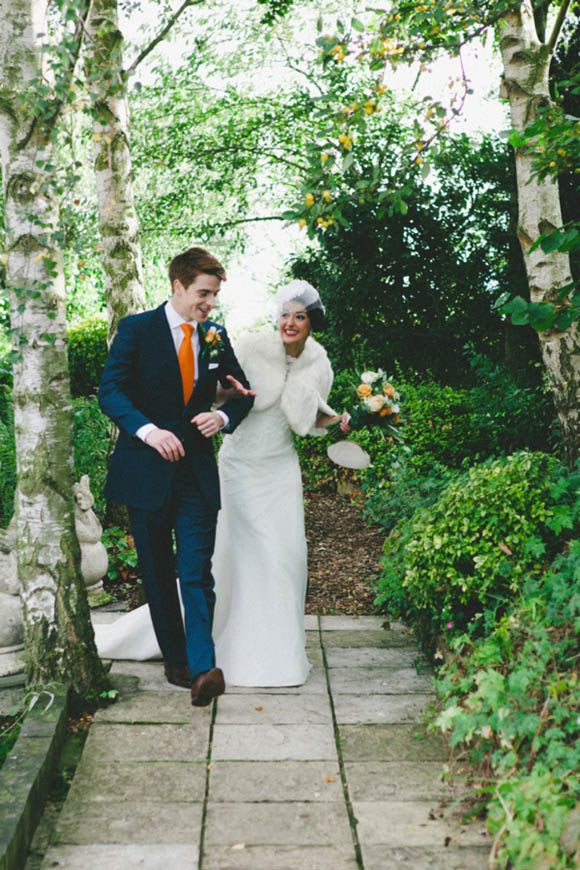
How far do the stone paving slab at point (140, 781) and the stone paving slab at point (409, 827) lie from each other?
64 centimetres

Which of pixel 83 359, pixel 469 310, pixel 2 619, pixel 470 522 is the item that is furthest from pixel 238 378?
pixel 83 359

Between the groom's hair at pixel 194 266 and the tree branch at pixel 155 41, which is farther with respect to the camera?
the tree branch at pixel 155 41

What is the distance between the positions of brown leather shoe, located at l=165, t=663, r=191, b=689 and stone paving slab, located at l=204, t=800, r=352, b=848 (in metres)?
1.13

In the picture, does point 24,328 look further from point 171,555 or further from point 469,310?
point 469,310

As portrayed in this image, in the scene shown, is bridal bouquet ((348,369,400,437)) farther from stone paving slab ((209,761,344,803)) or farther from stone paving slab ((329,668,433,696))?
stone paving slab ((209,761,344,803))

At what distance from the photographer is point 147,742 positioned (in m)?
3.67

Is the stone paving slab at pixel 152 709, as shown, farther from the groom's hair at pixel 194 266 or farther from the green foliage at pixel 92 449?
the green foliage at pixel 92 449

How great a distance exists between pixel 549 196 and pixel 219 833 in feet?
14.3

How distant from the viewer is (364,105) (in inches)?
180

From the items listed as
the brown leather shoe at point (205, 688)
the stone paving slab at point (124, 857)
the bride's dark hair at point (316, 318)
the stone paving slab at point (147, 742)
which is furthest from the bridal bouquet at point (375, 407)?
the stone paving slab at point (124, 857)

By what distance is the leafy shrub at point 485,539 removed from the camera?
4152 millimetres

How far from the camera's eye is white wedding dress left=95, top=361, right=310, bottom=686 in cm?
453

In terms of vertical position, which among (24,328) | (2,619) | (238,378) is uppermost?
(24,328)

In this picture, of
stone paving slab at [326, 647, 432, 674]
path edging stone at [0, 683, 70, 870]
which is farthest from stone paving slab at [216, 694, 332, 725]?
path edging stone at [0, 683, 70, 870]
